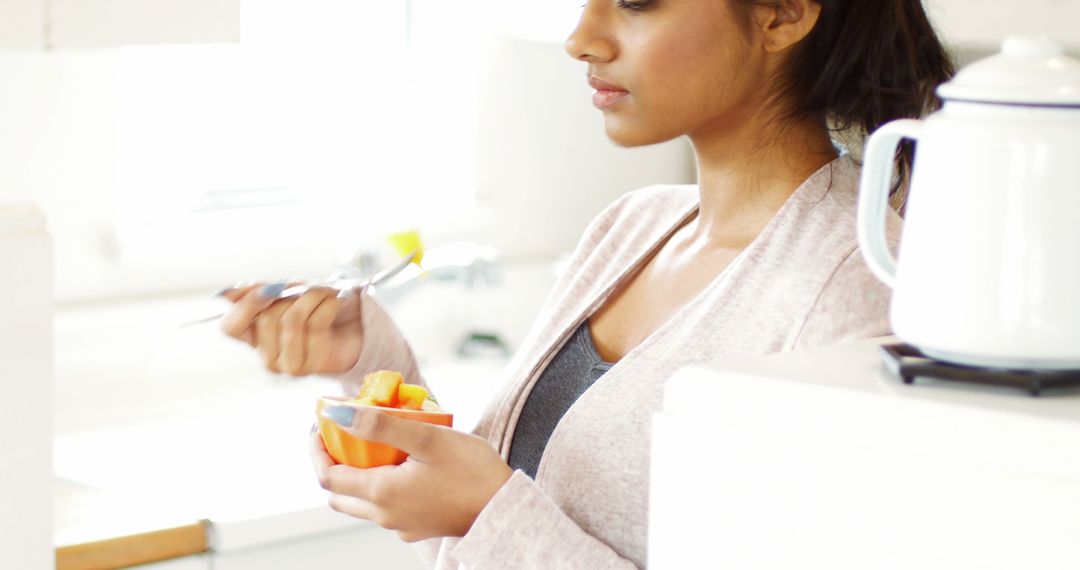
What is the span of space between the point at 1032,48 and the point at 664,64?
511 millimetres

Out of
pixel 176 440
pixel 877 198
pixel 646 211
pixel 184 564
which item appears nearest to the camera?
pixel 877 198

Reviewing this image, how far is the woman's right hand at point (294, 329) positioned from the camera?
4.14ft

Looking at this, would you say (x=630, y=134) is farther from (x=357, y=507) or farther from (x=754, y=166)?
(x=357, y=507)

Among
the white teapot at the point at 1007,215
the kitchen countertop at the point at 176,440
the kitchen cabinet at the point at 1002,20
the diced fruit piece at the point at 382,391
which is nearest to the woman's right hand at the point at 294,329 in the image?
the diced fruit piece at the point at 382,391

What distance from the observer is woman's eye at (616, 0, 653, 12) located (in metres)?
1.14

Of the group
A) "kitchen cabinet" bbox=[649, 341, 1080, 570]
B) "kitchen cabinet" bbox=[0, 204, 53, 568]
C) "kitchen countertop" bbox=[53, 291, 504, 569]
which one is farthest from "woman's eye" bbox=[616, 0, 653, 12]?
"kitchen countertop" bbox=[53, 291, 504, 569]

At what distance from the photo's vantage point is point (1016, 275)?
2.12ft

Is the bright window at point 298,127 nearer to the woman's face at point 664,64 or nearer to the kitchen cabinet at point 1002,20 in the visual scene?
the kitchen cabinet at point 1002,20

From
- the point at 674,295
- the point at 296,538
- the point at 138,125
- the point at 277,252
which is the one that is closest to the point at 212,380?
the point at 277,252

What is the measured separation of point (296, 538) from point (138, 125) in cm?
87

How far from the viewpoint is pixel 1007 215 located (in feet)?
2.12

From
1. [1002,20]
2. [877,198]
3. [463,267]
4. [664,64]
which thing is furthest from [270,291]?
[1002,20]

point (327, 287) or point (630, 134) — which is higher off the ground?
point (630, 134)

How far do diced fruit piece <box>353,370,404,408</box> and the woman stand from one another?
6 cm
